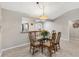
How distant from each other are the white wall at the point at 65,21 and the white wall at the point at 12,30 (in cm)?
87

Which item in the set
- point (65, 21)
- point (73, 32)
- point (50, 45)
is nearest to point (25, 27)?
point (50, 45)

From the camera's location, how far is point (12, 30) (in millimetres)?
2643

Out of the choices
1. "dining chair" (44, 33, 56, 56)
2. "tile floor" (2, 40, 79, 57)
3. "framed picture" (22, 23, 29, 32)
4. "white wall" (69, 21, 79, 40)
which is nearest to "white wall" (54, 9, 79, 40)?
"white wall" (69, 21, 79, 40)

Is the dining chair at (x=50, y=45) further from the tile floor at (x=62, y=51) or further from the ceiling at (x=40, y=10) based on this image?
the ceiling at (x=40, y=10)

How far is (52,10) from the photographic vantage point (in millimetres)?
2512

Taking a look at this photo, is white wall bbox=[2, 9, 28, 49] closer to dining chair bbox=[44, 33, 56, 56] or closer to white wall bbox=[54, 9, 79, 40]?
dining chair bbox=[44, 33, 56, 56]

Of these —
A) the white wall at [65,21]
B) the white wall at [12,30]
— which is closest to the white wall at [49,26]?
the white wall at [65,21]

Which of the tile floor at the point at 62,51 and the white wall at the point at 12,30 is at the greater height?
the white wall at the point at 12,30

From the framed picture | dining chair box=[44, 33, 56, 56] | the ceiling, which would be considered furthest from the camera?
dining chair box=[44, 33, 56, 56]

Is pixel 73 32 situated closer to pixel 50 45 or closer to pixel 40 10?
pixel 50 45

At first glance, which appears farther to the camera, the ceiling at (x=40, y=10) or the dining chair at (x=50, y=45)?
the dining chair at (x=50, y=45)

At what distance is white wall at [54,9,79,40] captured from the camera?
2551 millimetres

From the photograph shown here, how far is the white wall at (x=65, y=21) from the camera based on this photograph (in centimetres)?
255

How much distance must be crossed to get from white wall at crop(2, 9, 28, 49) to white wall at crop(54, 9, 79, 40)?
2.85 ft
